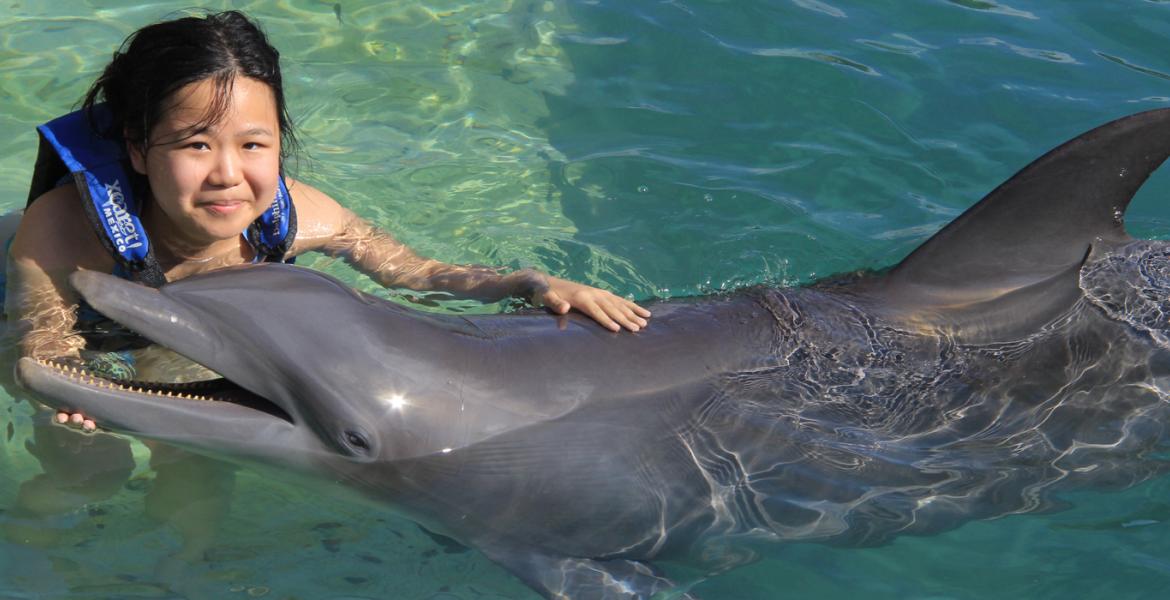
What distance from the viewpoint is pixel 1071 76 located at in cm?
847

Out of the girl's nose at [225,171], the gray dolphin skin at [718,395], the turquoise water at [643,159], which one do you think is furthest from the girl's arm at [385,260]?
the girl's nose at [225,171]

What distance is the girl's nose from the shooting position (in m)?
4.47

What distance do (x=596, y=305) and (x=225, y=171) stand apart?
1.46m

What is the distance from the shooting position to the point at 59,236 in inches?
190

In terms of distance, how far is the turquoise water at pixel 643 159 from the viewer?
503cm

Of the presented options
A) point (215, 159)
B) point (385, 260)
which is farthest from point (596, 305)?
point (215, 159)

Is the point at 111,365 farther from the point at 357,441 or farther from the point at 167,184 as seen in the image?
the point at 357,441

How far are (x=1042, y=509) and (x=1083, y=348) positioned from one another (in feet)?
2.35

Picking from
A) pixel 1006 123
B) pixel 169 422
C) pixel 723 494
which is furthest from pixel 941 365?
pixel 1006 123

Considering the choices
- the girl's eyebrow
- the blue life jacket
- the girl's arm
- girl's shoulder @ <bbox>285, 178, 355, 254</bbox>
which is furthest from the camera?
girl's shoulder @ <bbox>285, 178, 355, 254</bbox>

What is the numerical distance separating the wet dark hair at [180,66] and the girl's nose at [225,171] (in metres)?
0.14

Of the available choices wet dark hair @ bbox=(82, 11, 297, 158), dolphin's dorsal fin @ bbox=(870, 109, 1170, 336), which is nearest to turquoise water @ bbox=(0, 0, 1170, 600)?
dolphin's dorsal fin @ bbox=(870, 109, 1170, 336)

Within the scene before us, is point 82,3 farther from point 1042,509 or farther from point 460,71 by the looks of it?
point 1042,509

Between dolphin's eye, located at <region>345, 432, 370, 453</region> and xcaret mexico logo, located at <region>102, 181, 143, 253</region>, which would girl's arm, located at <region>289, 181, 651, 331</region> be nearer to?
xcaret mexico logo, located at <region>102, 181, 143, 253</region>
